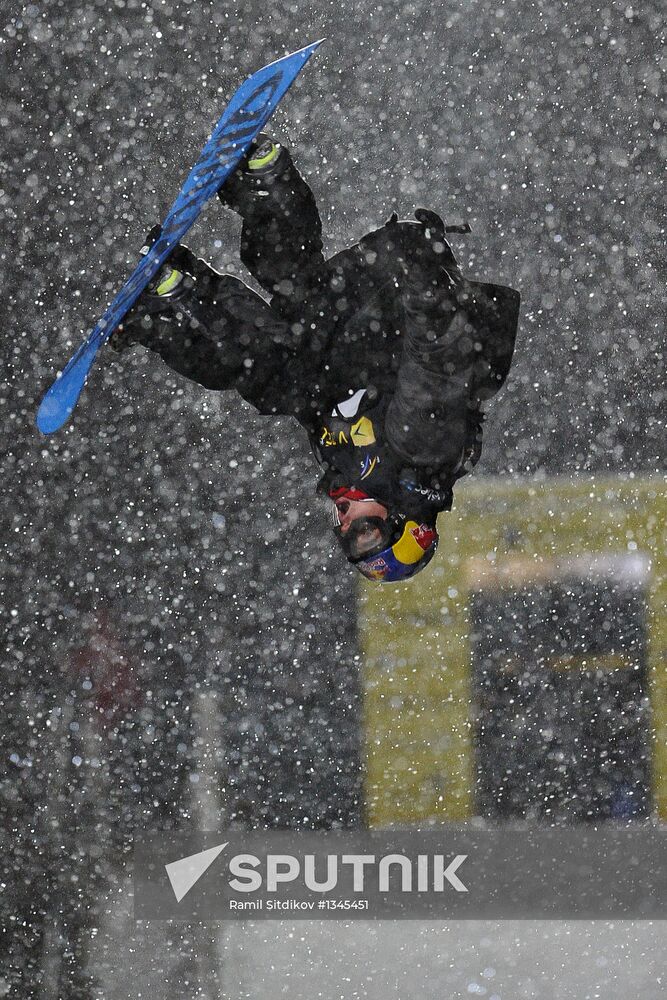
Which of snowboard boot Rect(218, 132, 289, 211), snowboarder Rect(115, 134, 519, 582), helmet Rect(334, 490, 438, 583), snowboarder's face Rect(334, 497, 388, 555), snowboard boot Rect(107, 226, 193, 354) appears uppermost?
snowboard boot Rect(218, 132, 289, 211)

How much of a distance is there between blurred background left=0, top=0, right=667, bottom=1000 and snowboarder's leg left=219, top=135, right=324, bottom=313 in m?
0.24

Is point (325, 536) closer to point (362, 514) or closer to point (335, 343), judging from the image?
point (362, 514)

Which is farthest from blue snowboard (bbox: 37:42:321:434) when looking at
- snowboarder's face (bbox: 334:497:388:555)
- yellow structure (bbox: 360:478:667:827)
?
yellow structure (bbox: 360:478:667:827)

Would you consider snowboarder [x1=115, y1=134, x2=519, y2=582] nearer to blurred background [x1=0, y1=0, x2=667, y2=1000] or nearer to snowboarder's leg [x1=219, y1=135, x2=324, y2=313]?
snowboarder's leg [x1=219, y1=135, x2=324, y2=313]

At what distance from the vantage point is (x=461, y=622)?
159cm

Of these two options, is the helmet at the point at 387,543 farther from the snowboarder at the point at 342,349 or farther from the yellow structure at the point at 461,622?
the yellow structure at the point at 461,622

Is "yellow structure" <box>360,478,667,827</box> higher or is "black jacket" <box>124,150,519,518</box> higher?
"black jacket" <box>124,150,519,518</box>

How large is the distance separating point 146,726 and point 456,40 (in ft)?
4.30

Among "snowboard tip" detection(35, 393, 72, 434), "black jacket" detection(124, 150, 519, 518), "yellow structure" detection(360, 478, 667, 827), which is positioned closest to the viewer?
"black jacket" detection(124, 150, 519, 518)

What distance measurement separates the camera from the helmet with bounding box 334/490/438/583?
4.10 ft

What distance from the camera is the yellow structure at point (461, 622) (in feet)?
5.10

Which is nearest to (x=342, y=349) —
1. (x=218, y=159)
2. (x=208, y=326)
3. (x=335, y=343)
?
(x=335, y=343)

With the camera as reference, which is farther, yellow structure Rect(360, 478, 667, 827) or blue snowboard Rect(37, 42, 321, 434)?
yellow structure Rect(360, 478, 667, 827)

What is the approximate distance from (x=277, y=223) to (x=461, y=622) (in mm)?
770
